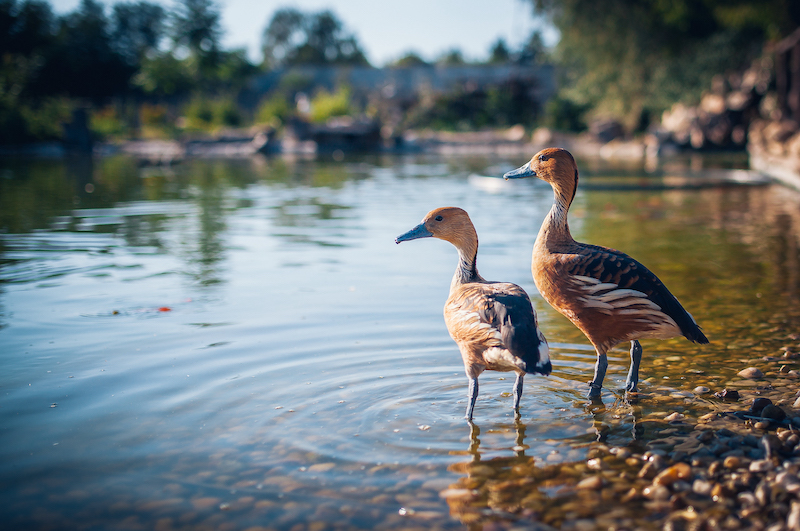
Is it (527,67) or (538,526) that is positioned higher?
(527,67)

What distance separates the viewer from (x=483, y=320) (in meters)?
3.75

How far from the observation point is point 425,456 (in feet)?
11.5

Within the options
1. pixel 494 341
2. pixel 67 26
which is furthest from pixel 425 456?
pixel 67 26

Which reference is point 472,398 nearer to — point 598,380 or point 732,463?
point 598,380

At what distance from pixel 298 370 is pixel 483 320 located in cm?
163

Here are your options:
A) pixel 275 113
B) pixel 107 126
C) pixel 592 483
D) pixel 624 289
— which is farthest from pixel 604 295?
pixel 107 126

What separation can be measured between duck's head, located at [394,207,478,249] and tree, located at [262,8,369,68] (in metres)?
81.3

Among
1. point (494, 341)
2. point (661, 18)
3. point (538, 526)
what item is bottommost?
point (538, 526)

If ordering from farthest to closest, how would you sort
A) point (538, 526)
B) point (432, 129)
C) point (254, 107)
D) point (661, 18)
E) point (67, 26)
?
point (254, 107) → point (67, 26) → point (432, 129) → point (661, 18) → point (538, 526)

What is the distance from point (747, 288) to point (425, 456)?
16.1ft

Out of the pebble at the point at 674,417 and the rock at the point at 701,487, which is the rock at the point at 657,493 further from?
the pebble at the point at 674,417

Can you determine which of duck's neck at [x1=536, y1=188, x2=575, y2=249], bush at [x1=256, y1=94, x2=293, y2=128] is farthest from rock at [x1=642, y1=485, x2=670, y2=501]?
bush at [x1=256, y1=94, x2=293, y2=128]

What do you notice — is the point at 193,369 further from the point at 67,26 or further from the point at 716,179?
the point at 67,26

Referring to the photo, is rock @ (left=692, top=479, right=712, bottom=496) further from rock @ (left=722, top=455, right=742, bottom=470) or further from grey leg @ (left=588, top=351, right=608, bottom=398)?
grey leg @ (left=588, top=351, right=608, bottom=398)
